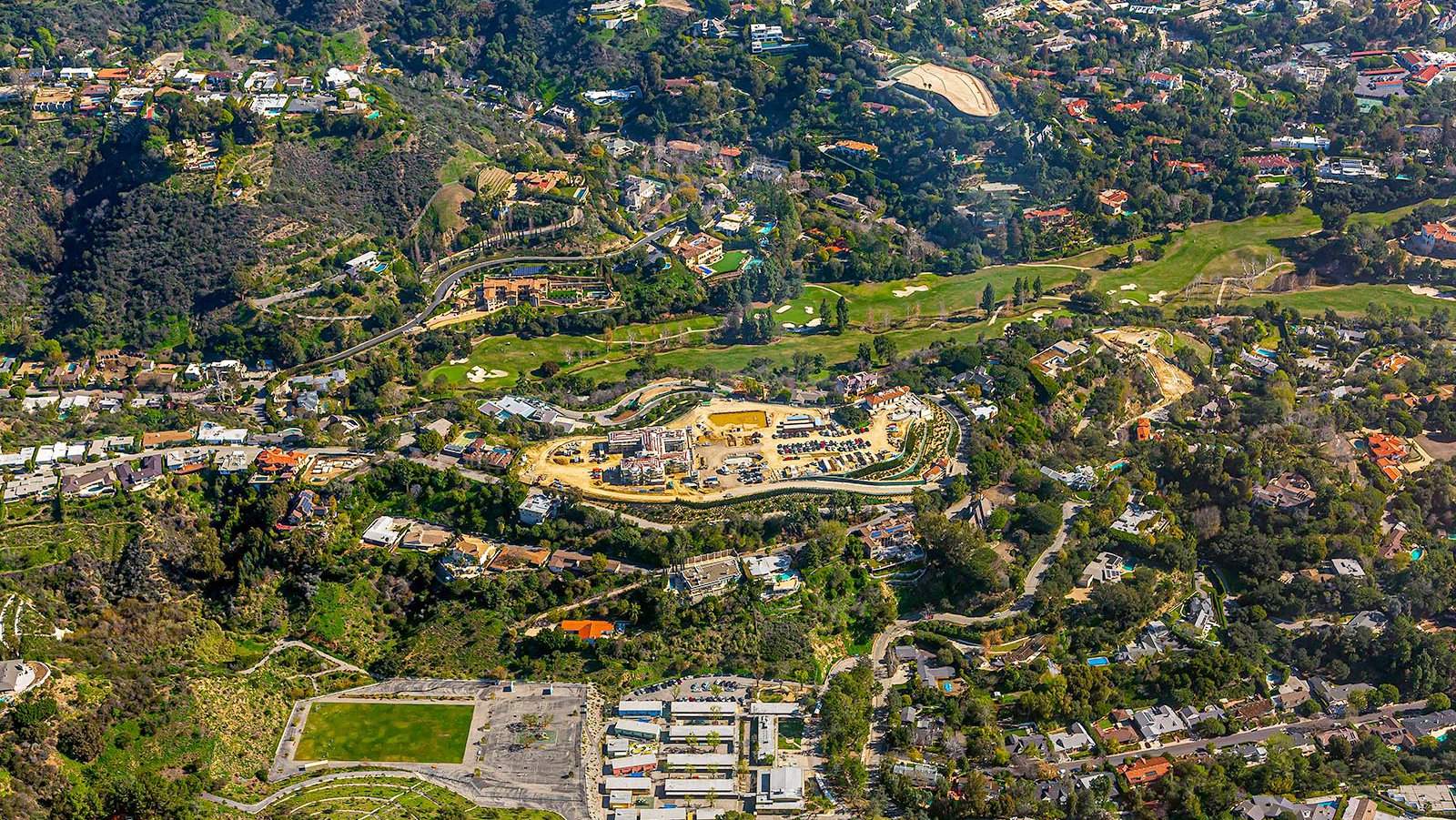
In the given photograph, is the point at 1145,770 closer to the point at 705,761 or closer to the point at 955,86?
the point at 705,761

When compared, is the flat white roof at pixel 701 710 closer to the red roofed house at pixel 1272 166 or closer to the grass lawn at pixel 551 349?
the grass lawn at pixel 551 349

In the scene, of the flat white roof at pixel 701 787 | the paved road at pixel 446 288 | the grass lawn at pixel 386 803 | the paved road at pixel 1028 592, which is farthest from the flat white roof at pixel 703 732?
the paved road at pixel 446 288

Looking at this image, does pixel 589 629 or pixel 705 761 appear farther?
pixel 589 629

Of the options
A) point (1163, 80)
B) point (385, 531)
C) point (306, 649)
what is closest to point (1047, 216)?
point (1163, 80)

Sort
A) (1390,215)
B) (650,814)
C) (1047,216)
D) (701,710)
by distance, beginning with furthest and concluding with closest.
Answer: (1047,216), (1390,215), (701,710), (650,814)

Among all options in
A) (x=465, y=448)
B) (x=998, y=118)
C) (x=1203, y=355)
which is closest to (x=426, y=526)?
(x=465, y=448)

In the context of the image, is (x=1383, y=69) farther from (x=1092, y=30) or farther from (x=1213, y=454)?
(x=1213, y=454)
